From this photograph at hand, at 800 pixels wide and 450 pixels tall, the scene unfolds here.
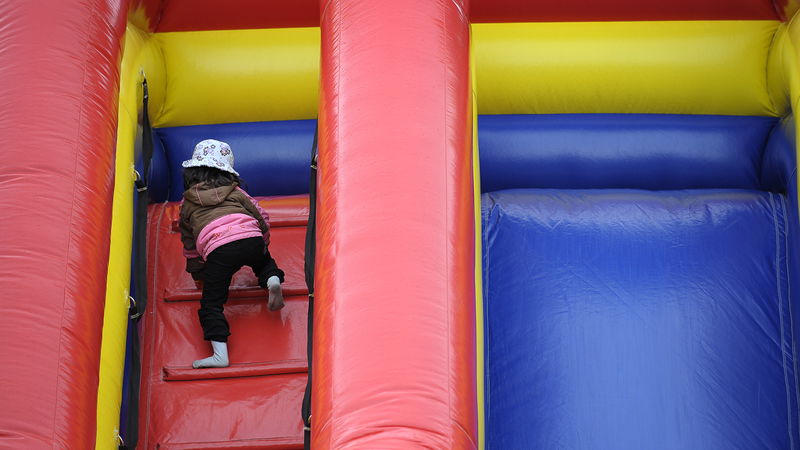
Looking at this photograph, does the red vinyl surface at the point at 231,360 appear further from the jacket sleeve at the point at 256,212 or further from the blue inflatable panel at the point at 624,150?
the blue inflatable panel at the point at 624,150

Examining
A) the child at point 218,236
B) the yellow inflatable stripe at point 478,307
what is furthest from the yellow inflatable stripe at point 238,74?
the yellow inflatable stripe at point 478,307

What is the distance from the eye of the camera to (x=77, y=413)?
2139mm

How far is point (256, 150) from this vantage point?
10.3 ft

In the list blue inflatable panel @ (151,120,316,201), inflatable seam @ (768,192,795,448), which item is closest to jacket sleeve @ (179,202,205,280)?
blue inflatable panel @ (151,120,316,201)

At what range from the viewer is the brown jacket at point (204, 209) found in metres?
2.77

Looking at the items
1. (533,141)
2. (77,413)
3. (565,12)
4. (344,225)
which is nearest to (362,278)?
(344,225)

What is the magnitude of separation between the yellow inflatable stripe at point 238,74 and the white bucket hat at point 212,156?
0.93ft

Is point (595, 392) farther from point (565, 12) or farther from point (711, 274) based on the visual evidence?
point (565, 12)

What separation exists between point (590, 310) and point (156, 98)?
1448 mm

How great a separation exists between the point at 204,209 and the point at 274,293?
307mm

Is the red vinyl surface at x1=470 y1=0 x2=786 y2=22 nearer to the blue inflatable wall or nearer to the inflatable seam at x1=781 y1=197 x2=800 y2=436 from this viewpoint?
the blue inflatable wall

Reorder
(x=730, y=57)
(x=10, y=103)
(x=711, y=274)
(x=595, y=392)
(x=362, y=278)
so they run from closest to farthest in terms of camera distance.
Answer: (x=362, y=278) < (x=10, y=103) < (x=595, y=392) < (x=711, y=274) < (x=730, y=57)

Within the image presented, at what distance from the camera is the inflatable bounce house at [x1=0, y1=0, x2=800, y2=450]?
6.94 ft

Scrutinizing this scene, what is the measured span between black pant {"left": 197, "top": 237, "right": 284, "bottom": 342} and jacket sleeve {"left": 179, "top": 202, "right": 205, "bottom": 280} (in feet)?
0.34
